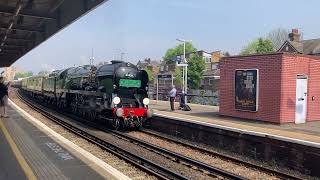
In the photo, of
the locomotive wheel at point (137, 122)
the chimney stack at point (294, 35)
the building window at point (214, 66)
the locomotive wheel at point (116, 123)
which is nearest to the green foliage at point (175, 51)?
the building window at point (214, 66)

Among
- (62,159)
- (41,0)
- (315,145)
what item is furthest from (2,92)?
(315,145)

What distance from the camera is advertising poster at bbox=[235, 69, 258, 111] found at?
62.8ft

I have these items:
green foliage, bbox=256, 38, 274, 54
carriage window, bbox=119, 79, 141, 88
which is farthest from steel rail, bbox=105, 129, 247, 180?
green foliage, bbox=256, 38, 274, 54

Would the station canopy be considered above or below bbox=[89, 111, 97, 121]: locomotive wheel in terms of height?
above

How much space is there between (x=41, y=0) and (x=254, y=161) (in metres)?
10.4

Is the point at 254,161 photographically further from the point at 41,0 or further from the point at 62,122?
the point at 62,122

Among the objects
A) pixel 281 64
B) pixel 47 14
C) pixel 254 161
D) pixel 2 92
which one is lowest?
pixel 254 161

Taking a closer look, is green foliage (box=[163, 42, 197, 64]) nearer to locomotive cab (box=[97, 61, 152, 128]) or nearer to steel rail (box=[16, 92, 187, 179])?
locomotive cab (box=[97, 61, 152, 128])

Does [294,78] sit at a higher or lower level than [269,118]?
higher

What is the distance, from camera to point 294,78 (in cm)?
1858

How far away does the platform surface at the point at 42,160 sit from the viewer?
360 inches

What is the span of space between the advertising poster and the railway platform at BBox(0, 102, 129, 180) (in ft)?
28.3

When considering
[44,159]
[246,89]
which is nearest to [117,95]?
[246,89]

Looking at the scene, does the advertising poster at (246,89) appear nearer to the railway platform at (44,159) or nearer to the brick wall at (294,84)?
the brick wall at (294,84)
